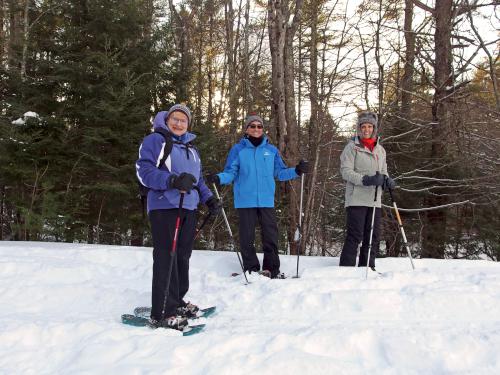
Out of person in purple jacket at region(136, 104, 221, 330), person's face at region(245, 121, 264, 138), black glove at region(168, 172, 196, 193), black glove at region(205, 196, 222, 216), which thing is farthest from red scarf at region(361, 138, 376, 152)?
black glove at region(168, 172, 196, 193)

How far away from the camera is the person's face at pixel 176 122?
3770 mm

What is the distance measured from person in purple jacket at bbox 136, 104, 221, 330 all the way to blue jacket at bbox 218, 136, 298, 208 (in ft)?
4.25

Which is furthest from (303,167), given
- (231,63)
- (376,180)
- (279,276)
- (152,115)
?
(231,63)

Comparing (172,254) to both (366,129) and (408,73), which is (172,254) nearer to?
(366,129)

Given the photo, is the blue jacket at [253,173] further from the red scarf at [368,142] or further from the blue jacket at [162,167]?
the blue jacket at [162,167]

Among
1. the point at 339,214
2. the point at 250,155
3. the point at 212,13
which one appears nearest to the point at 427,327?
the point at 250,155

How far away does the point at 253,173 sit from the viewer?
5.13 m

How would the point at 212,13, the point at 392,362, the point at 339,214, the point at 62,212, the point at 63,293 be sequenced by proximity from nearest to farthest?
1. the point at 392,362
2. the point at 63,293
3. the point at 62,212
4. the point at 339,214
5. the point at 212,13

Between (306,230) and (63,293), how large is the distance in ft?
19.9

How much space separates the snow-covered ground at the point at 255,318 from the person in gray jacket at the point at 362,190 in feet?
1.40

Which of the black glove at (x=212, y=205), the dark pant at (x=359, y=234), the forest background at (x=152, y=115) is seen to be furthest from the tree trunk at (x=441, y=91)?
the black glove at (x=212, y=205)

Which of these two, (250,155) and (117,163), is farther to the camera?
(117,163)

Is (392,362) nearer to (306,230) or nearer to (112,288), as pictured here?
(112,288)

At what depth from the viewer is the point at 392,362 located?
2.70 meters
